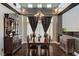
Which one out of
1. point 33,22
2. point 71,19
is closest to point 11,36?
point 33,22

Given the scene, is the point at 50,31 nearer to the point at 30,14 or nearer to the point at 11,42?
the point at 30,14

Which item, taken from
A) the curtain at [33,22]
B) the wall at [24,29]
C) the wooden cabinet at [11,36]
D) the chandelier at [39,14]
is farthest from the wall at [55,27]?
the wooden cabinet at [11,36]

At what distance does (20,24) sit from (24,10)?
0.50m

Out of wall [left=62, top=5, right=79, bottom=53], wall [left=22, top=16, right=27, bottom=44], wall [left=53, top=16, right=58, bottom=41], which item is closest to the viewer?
wall [left=22, top=16, right=27, bottom=44]

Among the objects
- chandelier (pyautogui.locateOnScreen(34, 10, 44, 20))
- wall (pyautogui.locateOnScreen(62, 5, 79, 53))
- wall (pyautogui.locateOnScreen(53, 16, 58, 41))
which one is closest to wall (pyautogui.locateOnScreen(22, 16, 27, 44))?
chandelier (pyautogui.locateOnScreen(34, 10, 44, 20))

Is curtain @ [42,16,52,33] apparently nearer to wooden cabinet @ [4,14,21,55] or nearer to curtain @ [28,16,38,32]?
curtain @ [28,16,38,32]

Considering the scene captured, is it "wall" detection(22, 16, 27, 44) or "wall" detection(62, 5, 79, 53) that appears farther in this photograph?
"wall" detection(62, 5, 79, 53)

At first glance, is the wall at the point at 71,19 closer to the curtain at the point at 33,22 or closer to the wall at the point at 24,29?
the curtain at the point at 33,22

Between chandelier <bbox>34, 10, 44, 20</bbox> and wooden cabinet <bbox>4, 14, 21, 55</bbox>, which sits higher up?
chandelier <bbox>34, 10, 44, 20</bbox>

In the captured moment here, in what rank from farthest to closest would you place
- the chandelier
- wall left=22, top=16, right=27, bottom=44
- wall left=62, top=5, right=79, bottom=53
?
wall left=62, top=5, right=79, bottom=53, the chandelier, wall left=22, top=16, right=27, bottom=44

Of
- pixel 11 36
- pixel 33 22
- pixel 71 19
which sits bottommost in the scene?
pixel 11 36

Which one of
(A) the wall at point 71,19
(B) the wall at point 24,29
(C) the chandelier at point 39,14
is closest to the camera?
(B) the wall at point 24,29

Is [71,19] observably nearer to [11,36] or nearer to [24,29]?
[24,29]

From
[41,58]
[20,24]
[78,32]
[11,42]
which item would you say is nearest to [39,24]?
[20,24]
